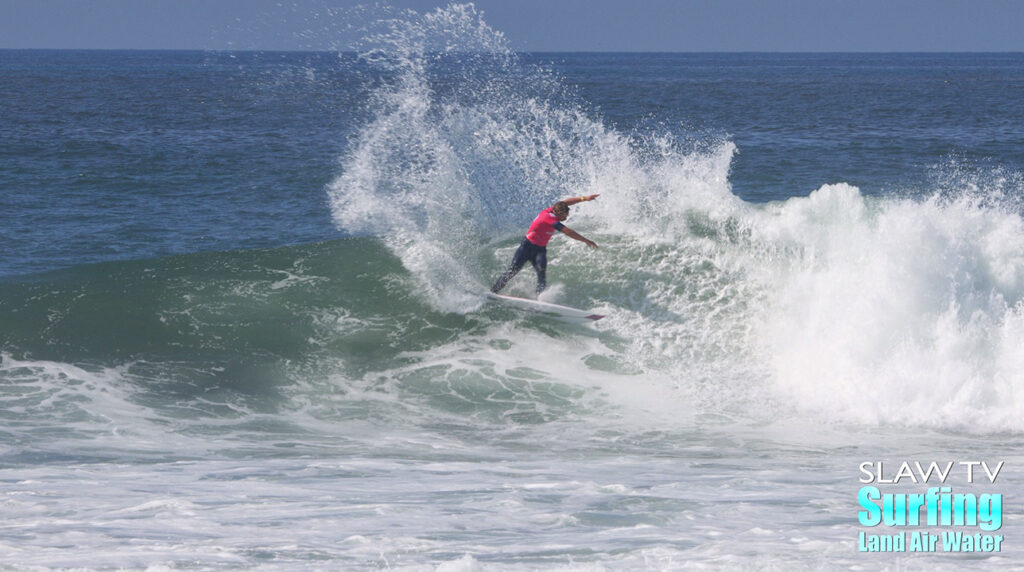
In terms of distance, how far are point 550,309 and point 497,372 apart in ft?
4.26

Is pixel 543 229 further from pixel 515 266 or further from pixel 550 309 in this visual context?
pixel 550 309

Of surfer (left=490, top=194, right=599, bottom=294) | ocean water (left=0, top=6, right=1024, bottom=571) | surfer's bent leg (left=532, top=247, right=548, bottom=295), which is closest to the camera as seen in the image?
ocean water (left=0, top=6, right=1024, bottom=571)

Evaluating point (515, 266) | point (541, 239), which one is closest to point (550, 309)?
point (515, 266)

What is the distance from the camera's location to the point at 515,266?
40.4 ft

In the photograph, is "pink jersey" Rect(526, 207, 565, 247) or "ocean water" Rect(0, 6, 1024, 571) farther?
"pink jersey" Rect(526, 207, 565, 247)

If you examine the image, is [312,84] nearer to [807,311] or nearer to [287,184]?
[287,184]

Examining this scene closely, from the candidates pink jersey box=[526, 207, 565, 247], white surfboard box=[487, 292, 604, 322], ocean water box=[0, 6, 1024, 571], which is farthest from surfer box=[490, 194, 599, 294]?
ocean water box=[0, 6, 1024, 571]

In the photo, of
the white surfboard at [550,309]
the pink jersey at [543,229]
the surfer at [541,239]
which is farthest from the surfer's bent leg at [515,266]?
the white surfboard at [550,309]

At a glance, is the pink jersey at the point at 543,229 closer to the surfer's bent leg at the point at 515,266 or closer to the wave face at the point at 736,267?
the surfer's bent leg at the point at 515,266

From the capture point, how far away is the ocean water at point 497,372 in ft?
20.4

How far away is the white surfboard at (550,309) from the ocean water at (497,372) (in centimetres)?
17

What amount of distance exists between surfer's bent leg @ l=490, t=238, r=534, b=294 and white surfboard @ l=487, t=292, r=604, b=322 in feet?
0.87

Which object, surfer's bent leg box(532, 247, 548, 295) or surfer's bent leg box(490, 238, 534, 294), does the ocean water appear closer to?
surfer's bent leg box(490, 238, 534, 294)

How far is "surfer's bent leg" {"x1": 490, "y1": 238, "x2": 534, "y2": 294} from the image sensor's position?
12.2 metres
